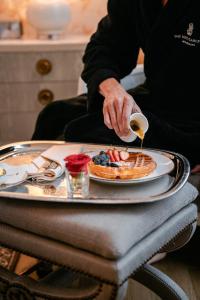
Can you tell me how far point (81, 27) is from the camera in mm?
2535

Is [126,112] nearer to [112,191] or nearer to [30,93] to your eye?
[112,191]

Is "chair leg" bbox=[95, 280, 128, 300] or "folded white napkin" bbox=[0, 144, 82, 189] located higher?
"folded white napkin" bbox=[0, 144, 82, 189]

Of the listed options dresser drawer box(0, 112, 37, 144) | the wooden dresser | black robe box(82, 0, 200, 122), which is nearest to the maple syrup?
black robe box(82, 0, 200, 122)

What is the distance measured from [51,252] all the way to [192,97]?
71 centimetres

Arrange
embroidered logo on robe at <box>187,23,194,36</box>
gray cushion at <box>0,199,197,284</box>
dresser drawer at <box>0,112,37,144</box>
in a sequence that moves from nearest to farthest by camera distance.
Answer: gray cushion at <box>0,199,197,284</box>
embroidered logo on robe at <box>187,23,194,36</box>
dresser drawer at <box>0,112,37,144</box>

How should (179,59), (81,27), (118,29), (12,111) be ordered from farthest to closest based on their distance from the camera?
(81,27) < (12,111) < (118,29) < (179,59)

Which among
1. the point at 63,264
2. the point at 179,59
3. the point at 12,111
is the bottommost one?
the point at 12,111

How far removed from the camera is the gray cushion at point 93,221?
82cm

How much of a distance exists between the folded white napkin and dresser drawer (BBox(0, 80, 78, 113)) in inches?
43.3

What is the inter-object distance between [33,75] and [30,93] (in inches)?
3.5

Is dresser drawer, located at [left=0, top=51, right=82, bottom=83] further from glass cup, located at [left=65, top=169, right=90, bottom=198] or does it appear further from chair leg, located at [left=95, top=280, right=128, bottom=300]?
chair leg, located at [left=95, top=280, right=128, bottom=300]

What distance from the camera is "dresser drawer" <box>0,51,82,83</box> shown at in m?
2.18

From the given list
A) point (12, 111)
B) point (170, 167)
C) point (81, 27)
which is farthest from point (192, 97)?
point (81, 27)

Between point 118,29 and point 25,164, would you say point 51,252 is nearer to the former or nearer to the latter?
point 25,164
